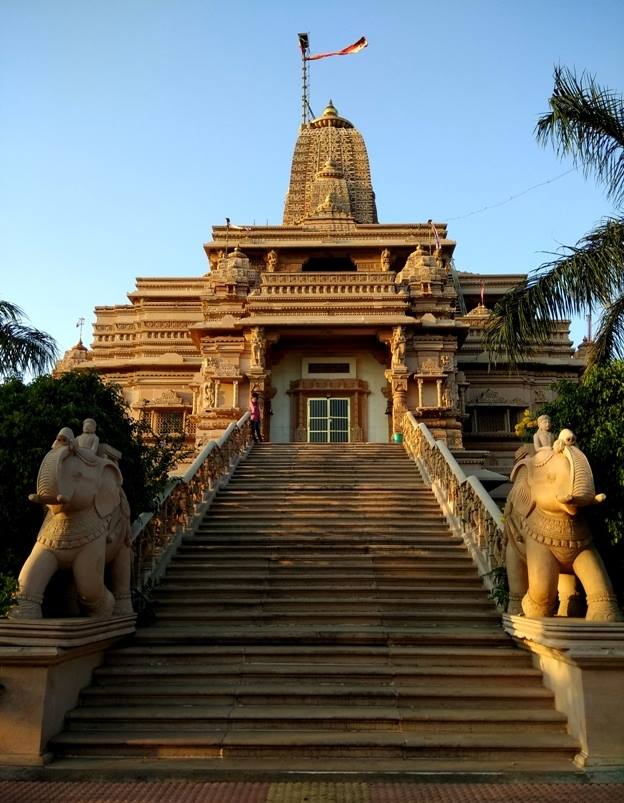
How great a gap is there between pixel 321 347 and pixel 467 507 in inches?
493

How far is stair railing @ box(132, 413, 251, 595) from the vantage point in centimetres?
913

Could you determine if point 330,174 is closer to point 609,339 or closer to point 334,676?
point 609,339

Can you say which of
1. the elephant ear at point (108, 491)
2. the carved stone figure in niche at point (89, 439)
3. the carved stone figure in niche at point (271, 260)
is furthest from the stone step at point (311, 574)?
the carved stone figure in niche at point (271, 260)

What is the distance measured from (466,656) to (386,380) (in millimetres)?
15291

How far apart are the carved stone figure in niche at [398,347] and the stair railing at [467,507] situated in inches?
221

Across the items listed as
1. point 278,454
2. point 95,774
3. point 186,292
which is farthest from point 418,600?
point 186,292

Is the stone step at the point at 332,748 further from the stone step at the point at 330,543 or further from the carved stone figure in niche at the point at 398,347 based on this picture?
the carved stone figure in niche at the point at 398,347

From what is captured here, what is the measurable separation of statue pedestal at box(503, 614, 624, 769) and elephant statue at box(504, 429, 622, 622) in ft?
1.42

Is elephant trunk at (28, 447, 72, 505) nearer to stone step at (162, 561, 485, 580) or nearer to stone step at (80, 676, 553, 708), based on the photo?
stone step at (80, 676, 553, 708)

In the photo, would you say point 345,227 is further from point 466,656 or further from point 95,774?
point 95,774

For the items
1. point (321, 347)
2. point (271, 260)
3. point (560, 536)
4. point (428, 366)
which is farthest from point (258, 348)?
point (560, 536)

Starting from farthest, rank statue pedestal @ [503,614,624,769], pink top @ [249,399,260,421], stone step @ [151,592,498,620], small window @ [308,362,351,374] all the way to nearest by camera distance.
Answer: small window @ [308,362,351,374] → pink top @ [249,399,260,421] → stone step @ [151,592,498,620] → statue pedestal @ [503,614,624,769]

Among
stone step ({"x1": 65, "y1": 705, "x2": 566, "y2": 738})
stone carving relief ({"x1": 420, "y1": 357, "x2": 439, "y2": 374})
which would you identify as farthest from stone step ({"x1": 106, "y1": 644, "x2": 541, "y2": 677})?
stone carving relief ({"x1": 420, "y1": 357, "x2": 439, "y2": 374})

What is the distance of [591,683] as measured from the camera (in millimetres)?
5836
